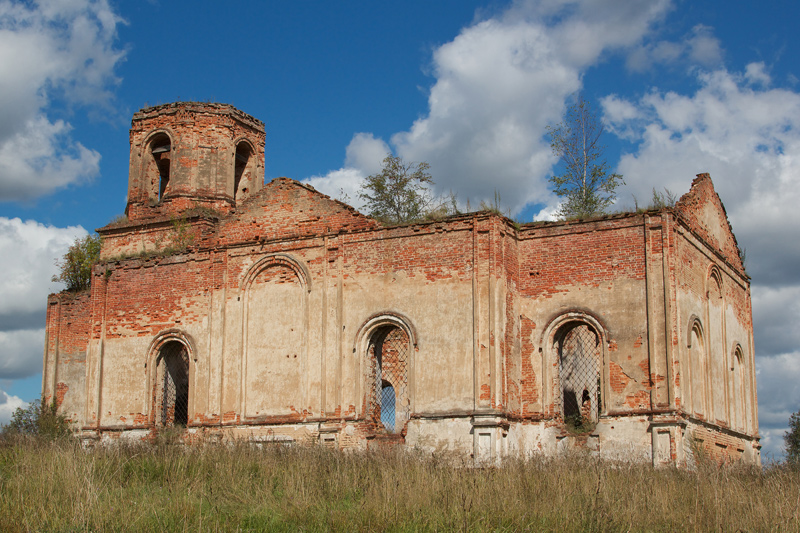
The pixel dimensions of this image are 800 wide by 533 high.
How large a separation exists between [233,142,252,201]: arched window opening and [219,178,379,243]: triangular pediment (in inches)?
134

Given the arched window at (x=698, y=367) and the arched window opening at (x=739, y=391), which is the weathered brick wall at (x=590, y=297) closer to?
the arched window at (x=698, y=367)

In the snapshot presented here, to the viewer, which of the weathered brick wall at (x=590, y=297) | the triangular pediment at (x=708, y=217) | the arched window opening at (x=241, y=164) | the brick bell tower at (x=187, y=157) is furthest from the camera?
the arched window opening at (x=241, y=164)

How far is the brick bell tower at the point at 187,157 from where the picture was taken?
22312mm

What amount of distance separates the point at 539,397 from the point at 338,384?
13.3ft

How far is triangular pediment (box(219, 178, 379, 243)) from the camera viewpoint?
1947 cm

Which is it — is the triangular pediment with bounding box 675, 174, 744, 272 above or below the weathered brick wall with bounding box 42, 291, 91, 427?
above

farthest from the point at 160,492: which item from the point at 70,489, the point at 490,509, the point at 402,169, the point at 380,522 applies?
Result: the point at 402,169

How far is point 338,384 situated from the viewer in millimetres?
18609

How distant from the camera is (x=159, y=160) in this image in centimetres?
2362

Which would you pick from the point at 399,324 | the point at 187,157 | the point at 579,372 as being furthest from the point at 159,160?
the point at 579,372

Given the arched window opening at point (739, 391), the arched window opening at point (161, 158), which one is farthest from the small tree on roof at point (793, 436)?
the arched window opening at point (161, 158)

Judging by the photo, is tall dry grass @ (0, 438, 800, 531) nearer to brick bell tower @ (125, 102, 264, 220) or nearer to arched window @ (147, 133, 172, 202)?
brick bell tower @ (125, 102, 264, 220)

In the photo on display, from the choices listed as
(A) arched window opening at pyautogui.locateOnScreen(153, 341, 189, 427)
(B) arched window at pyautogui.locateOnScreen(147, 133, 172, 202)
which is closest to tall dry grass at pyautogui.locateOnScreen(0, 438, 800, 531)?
(A) arched window opening at pyautogui.locateOnScreen(153, 341, 189, 427)

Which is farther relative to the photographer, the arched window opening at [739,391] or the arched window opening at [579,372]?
the arched window opening at [579,372]
